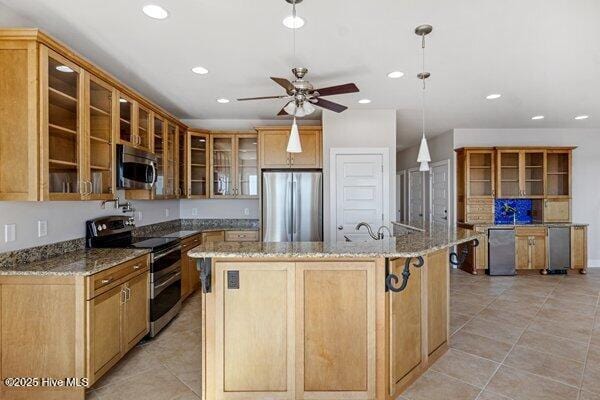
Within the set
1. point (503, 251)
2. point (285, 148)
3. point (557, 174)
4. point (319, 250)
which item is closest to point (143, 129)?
point (285, 148)

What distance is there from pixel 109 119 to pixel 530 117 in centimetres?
587

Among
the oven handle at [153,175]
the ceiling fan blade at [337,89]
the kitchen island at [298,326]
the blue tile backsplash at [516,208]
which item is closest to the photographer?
the kitchen island at [298,326]

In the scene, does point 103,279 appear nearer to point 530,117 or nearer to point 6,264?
point 6,264

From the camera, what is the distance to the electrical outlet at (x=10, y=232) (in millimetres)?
2212

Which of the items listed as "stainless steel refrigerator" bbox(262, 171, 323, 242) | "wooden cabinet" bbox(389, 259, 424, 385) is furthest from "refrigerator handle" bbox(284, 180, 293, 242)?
"wooden cabinet" bbox(389, 259, 424, 385)

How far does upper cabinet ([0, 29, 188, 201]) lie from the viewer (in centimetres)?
206

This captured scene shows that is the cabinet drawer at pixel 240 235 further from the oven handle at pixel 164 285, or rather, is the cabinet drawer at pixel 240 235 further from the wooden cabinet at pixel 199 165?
the oven handle at pixel 164 285

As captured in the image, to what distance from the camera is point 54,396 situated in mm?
2105

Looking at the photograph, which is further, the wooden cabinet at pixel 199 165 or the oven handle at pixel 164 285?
the wooden cabinet at pixel 199 165

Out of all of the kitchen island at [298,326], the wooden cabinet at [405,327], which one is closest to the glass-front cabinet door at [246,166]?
the kitchen island at [298,326]

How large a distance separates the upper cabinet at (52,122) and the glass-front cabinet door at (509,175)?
6036mm

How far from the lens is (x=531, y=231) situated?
5402 mm

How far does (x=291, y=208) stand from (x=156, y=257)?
189 centimetres

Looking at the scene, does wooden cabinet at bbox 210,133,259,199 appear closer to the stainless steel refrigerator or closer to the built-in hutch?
the stainless steel refrigerator
